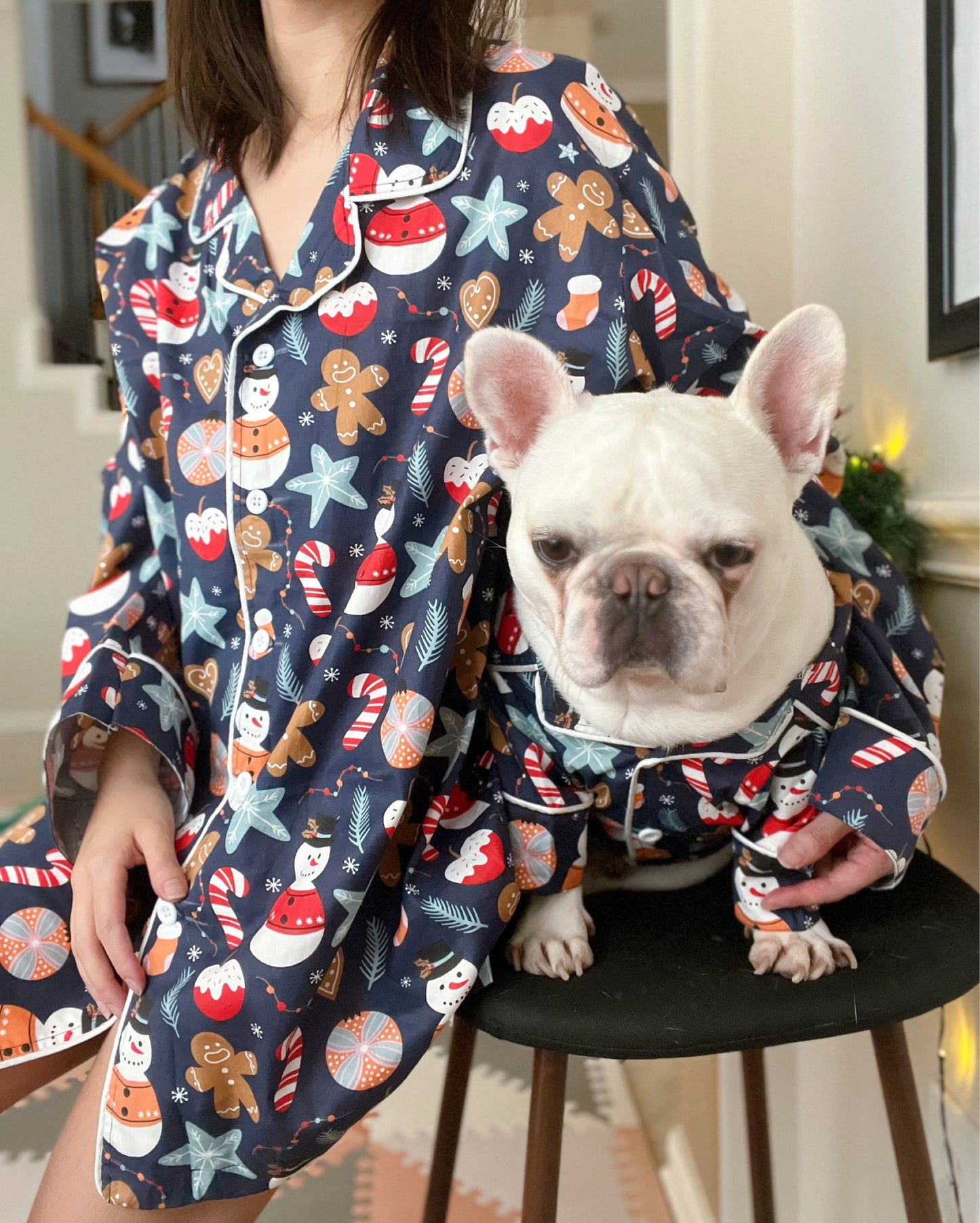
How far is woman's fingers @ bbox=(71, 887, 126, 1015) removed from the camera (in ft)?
2.35

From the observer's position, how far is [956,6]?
0.84 metres

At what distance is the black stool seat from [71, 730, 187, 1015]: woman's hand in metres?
0.24

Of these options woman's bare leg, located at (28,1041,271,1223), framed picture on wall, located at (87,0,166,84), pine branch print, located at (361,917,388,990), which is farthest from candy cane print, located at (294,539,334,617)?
framed picture on wall, located at (87,0,166,84)

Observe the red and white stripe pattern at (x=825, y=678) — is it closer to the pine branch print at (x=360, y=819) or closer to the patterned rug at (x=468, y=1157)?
the pine branch print at (x=360, y=819)

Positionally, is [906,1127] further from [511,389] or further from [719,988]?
[511,389]

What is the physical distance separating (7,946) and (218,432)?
43cm

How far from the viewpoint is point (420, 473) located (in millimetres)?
732

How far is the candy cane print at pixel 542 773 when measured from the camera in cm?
70

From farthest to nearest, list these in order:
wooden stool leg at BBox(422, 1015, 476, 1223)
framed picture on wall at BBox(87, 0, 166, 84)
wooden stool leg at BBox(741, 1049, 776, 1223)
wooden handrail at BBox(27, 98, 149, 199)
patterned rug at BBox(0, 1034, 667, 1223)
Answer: framed picture on wall at BBox(87, 0, 166, 84)
wooden handrail at BBox(27, 98, 149, 199)
patterned rug at BBox(0, 1034, 667, 1223)
wooden stool leg at BBox(741, 1049, 776, 1223)
wooden stool leg at BBox(422, 1015, 476, 1223)

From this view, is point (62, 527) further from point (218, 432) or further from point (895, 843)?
point (895, 843)

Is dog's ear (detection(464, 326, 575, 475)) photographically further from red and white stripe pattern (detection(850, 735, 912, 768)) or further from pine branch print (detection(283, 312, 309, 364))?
red and white stripe pattern (detection(850, 735, 912, 768))

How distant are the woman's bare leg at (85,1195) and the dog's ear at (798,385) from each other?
622 mm

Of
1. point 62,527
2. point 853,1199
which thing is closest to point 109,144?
point 62,527

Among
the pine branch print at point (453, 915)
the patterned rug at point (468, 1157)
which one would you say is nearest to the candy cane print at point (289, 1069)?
the pine branch print at point (453, 915)
